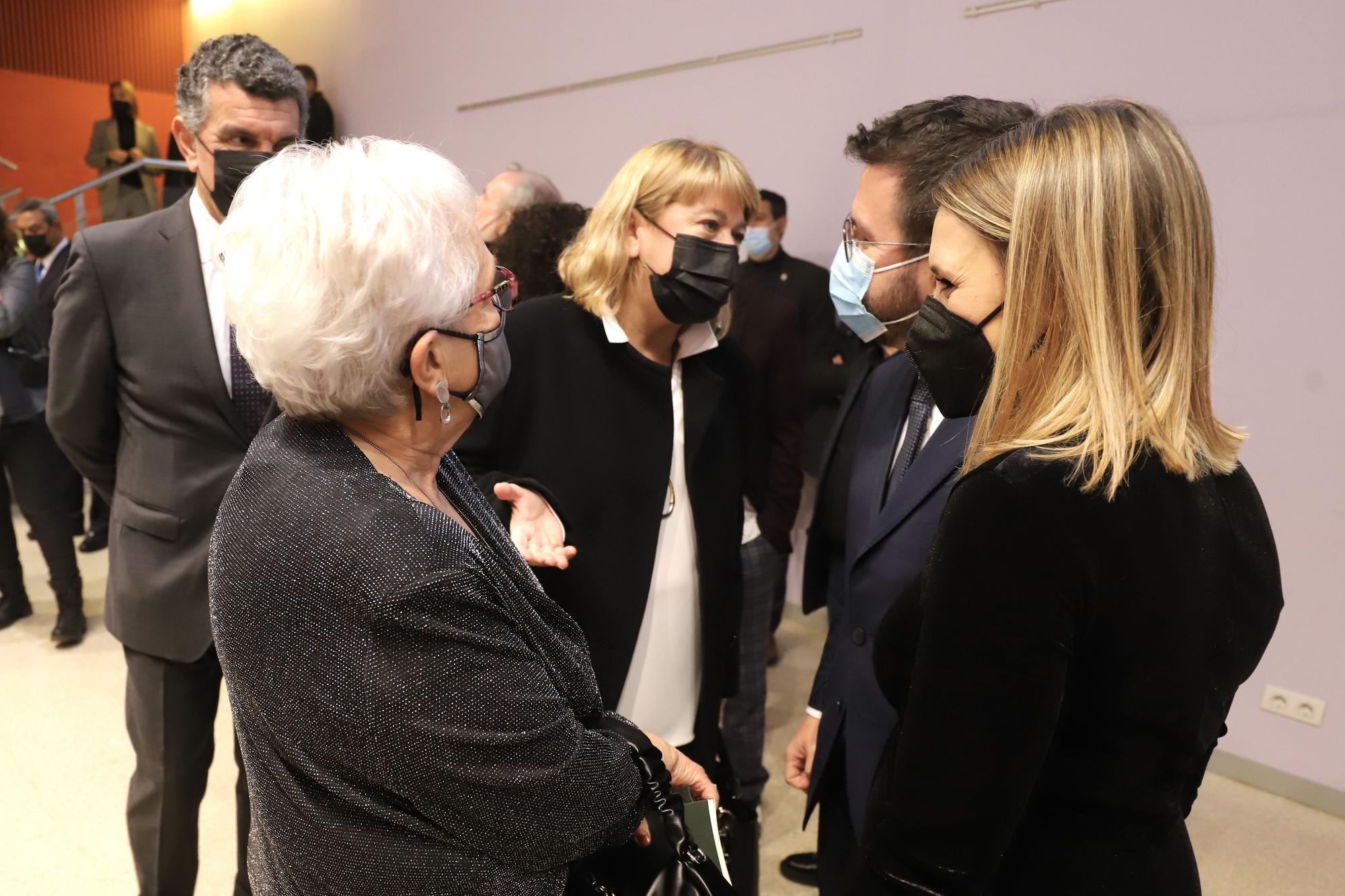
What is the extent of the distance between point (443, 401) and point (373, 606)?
292mm

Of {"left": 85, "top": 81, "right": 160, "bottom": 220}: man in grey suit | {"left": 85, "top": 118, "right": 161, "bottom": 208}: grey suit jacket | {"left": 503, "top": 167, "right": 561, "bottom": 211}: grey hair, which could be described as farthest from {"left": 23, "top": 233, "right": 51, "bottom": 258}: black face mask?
{"left": 503, "top": 167, "right": 561, "bottom": 211}: grey hair

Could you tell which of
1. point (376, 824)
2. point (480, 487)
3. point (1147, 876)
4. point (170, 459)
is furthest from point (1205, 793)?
point (170, 459)

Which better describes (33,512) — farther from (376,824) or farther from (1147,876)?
(1147,876)

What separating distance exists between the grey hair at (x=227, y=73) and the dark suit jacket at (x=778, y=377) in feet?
7.08

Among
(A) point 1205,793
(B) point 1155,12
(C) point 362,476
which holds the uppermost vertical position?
(B) point 1155,12

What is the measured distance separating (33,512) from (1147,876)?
183 inches

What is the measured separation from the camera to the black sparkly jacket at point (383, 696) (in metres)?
0.90

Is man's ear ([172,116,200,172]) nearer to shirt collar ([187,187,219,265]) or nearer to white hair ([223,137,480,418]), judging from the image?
shirt collar ([187,187,219,265])

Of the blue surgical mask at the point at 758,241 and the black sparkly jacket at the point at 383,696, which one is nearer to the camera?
the black sparkly jacket at the point at 383,696

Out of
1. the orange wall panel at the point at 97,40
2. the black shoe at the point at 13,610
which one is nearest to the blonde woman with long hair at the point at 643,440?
the black shoe at the point at 13,610

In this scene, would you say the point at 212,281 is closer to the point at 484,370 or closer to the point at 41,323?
the point at 484,370

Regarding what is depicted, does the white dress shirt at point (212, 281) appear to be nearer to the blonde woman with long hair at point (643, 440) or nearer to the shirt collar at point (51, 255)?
the blonde woman with long hair at point (643, 440)

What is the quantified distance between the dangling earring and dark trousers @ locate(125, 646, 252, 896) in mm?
1121

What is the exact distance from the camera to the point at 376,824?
972 millimetres
